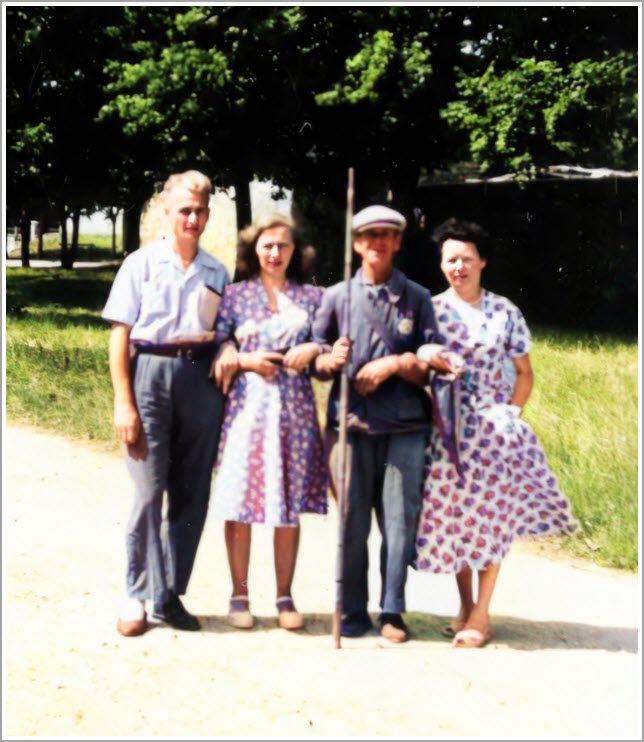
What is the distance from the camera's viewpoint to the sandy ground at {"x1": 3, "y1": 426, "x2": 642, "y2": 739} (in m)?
4.00

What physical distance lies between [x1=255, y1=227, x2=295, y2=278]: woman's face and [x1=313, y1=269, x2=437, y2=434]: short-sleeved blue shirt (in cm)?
23

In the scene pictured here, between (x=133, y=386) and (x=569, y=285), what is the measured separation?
8477 millimetres

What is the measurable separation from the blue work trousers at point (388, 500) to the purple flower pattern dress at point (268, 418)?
205 mm

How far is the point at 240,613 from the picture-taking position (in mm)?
4738

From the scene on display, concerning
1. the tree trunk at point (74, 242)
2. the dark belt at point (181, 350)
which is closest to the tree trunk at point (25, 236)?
the tree trunk at point (74, 242)

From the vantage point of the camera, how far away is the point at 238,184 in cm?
644

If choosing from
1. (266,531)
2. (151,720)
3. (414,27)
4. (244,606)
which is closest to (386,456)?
(244,606)

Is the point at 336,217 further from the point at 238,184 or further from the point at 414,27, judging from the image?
the point at 414,27

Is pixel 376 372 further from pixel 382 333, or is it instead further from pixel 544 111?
pixel 544 111

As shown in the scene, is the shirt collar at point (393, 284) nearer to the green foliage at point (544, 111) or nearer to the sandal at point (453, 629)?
the sandal at point (453, 629)

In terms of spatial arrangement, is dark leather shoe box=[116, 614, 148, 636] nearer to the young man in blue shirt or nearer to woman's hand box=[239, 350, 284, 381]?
the young man in blue shirt

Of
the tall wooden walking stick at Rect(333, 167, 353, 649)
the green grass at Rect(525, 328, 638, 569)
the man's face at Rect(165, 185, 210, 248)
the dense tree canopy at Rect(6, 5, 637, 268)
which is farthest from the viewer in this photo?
the dense tree canopy at Rect(6, 5, 637, 268)

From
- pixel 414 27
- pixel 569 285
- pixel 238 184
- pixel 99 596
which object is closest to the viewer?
pixel 99 596

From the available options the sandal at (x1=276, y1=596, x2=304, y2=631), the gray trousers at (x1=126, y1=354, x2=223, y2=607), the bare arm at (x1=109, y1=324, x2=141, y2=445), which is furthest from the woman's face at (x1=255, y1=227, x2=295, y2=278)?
the sandal at (x1=276, y1=596, x2=304, y2=631)
